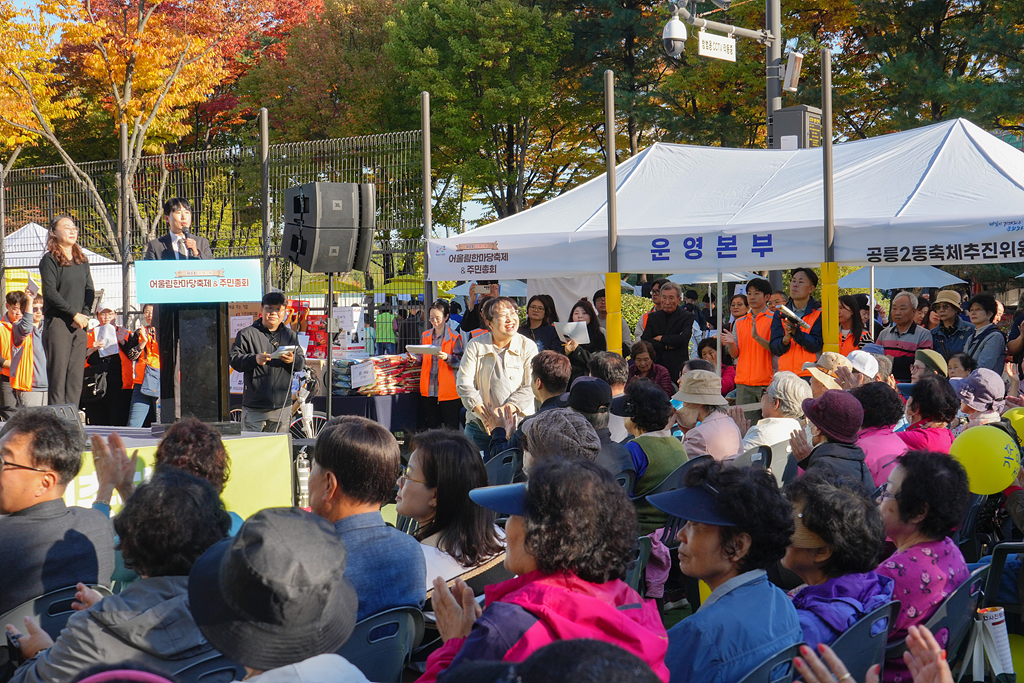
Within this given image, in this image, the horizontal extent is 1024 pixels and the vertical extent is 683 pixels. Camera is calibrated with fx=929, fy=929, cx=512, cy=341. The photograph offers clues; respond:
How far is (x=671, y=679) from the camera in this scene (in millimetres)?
2203

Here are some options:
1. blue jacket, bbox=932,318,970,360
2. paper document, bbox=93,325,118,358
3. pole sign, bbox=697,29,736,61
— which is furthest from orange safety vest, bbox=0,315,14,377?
blue jacket, bbox=932,318,970,360

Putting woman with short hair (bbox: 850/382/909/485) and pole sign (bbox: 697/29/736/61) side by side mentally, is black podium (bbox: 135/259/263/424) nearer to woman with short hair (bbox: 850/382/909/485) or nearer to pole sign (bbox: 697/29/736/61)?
woman with short hair (bbox: 850/382/909/485)

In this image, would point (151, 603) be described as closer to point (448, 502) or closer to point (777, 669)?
point (448, 502)

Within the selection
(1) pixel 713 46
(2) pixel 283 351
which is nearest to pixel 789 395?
(2) pixel 283 351

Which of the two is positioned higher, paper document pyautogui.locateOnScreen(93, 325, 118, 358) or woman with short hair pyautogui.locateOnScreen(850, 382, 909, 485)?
paper document pyautogui.locateOnScreen(93, 325, 118, 358)

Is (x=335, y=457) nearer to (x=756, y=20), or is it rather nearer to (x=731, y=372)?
(x=731, y=372)

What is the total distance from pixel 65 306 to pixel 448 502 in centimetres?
565

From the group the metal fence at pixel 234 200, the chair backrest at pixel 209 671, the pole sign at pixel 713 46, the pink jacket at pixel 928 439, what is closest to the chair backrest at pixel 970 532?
the pink jacket at pixel 928 439

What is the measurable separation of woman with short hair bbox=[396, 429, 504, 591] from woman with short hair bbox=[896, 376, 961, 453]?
2446mm

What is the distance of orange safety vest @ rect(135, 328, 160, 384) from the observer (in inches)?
412

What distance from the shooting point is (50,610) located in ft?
8.98

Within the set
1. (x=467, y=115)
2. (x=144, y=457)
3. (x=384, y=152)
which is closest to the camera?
(x=144, y=457)

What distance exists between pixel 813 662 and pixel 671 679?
0.41 meters


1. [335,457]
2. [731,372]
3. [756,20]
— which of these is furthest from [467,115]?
[335,457]
